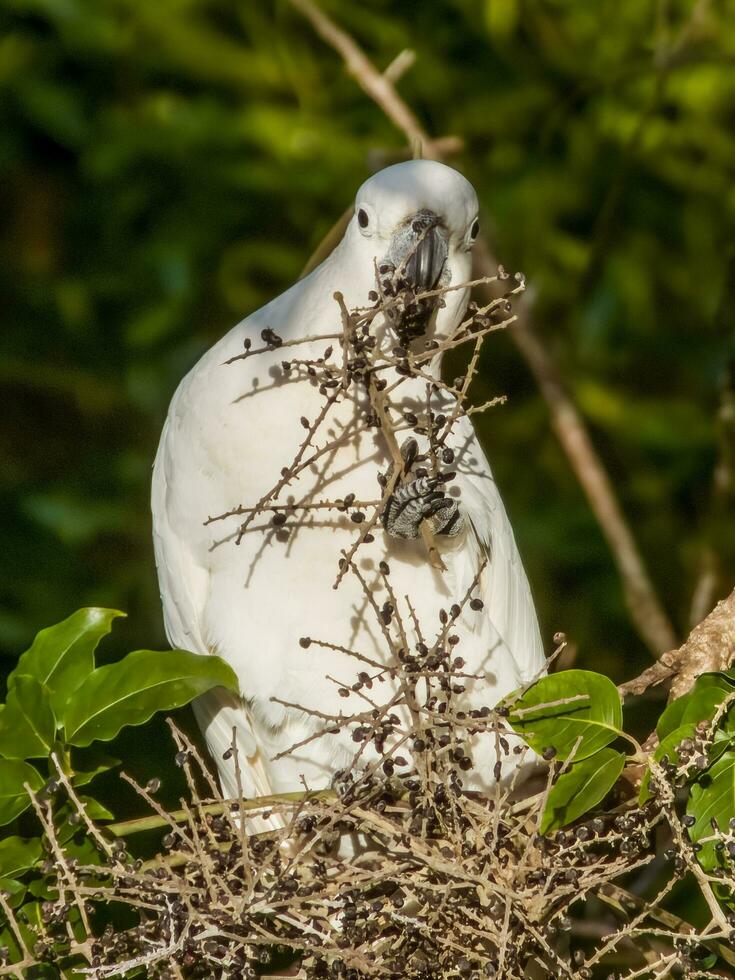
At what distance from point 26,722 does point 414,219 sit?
3.49 ft

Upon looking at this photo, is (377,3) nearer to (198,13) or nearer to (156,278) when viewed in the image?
(198,13)

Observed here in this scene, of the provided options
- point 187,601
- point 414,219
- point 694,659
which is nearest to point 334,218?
point 414,219

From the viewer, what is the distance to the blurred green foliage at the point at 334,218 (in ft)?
10.6

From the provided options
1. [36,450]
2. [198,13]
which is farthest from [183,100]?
[36,450]

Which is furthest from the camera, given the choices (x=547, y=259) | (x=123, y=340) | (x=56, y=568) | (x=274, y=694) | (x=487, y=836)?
(x=547, y=259)

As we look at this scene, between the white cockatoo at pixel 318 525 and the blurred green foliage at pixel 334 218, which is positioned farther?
the blurred green foliage at pixel 334 218

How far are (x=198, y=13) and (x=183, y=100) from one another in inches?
8.8

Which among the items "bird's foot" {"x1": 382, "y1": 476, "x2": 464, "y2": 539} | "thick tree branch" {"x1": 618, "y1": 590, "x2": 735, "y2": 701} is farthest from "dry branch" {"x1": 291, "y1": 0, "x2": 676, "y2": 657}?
"thick tree branch" {"x1": 618, "y1": 590, "x2": 735, "y2": 701}

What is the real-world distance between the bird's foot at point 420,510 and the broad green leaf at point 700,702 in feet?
1.54

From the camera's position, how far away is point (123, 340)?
325 cm

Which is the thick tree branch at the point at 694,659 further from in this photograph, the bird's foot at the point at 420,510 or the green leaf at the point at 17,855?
the green leaf at the point at 17,855

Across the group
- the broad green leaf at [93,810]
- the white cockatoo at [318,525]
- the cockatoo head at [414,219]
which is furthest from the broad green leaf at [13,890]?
the cockatoo head at [414,219]

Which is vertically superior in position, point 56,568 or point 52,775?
point 56,568

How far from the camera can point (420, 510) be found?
2117 mm
